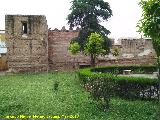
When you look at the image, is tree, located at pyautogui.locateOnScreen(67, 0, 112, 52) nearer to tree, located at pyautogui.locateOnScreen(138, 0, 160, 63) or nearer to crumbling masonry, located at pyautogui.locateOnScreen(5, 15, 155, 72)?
crumbling masonry, located at pyautogui.locateOnScreen(5, 15, 155, 72)

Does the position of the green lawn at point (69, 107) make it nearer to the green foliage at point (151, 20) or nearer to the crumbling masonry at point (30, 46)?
the green foliage at point (151, 20)

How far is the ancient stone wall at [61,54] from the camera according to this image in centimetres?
3828

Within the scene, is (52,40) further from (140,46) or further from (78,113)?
(78,113)

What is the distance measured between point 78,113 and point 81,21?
23.9 m

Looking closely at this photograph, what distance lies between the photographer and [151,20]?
449 inches

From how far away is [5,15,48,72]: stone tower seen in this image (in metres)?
36.0

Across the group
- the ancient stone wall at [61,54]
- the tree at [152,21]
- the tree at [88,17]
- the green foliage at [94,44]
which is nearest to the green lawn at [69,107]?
the tree at [152,21]

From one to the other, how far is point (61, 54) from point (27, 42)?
422 centimetres

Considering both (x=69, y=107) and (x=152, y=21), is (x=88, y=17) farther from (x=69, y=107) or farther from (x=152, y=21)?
(x=152, y=21)

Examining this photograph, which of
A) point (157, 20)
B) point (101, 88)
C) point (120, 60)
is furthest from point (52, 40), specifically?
point (157, 20)

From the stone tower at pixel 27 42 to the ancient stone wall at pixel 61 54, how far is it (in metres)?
1.74

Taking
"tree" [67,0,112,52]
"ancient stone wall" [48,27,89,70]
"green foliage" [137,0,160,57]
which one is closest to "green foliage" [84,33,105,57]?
"tree" [67,0,112,52]

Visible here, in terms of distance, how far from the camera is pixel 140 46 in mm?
52375

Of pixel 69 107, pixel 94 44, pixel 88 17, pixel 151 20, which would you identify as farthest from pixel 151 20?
pixel 88 17
